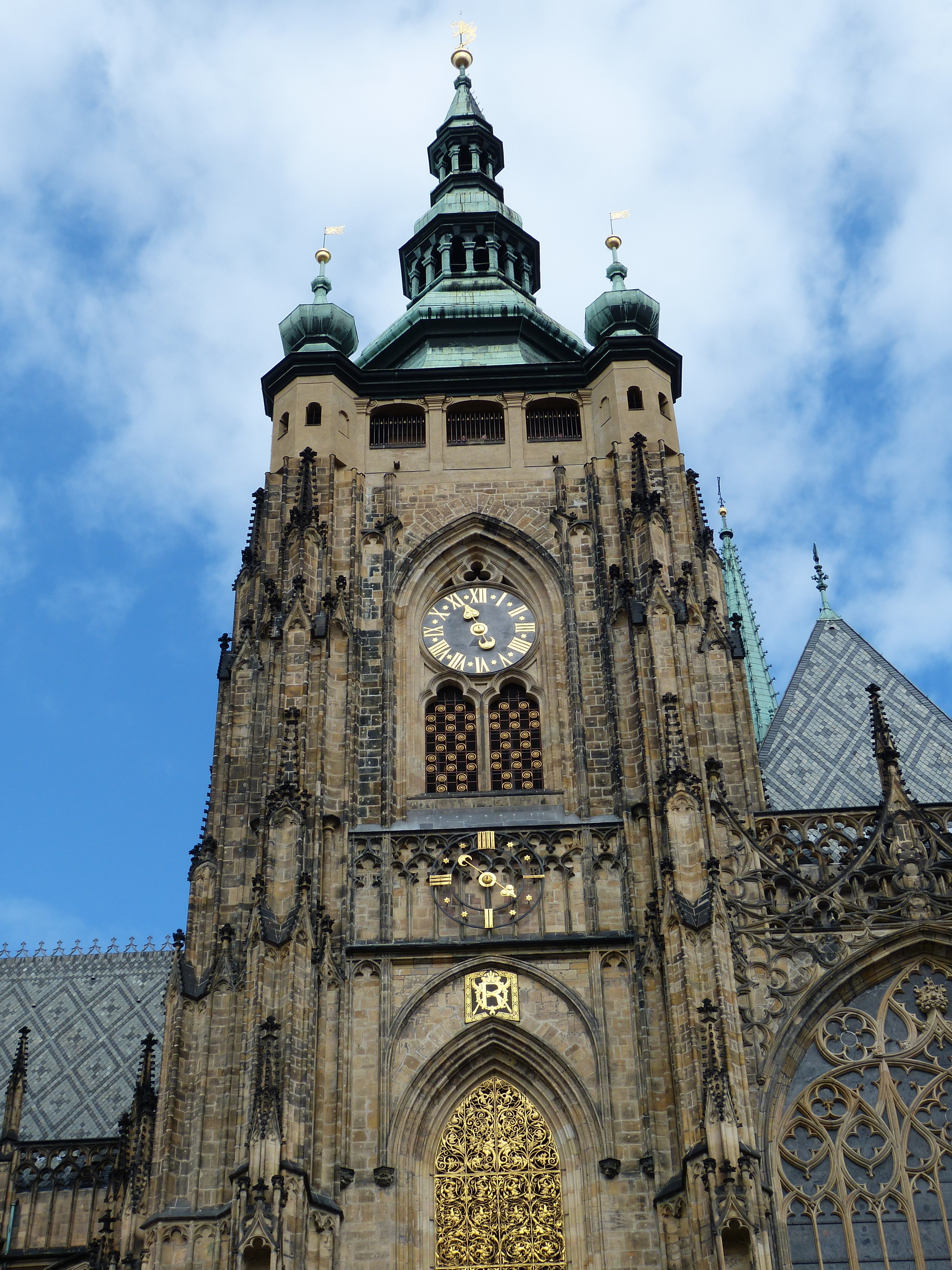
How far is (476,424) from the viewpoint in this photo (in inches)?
1142

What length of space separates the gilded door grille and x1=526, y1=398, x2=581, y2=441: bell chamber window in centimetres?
1067

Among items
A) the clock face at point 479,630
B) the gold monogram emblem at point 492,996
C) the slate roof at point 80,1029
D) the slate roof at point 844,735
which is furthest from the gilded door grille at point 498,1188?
the slate roof at point 80,1029

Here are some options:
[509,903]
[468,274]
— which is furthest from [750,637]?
[509,903]

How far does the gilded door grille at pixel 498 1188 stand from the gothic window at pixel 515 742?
448 centimetres

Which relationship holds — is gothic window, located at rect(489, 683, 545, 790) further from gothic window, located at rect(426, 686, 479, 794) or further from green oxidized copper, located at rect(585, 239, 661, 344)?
green oxidized copper, located at rect(585, 239, 661, 344)

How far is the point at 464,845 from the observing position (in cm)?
2402

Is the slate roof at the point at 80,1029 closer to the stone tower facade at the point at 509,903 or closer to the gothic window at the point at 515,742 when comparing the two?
the stone tower facade at the point at 509,903

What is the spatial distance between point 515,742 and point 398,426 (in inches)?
237

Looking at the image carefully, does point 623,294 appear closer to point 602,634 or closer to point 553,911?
point 602,634

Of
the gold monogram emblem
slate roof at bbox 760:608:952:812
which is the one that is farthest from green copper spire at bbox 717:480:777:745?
the gold monogram emblem

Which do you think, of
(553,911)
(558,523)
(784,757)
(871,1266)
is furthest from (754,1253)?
(558,523)

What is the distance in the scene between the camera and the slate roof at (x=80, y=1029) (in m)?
29.3

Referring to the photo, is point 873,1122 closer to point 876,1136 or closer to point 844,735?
point 876,1136

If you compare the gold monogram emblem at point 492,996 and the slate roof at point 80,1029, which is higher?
the slate roof at point 80,1029
